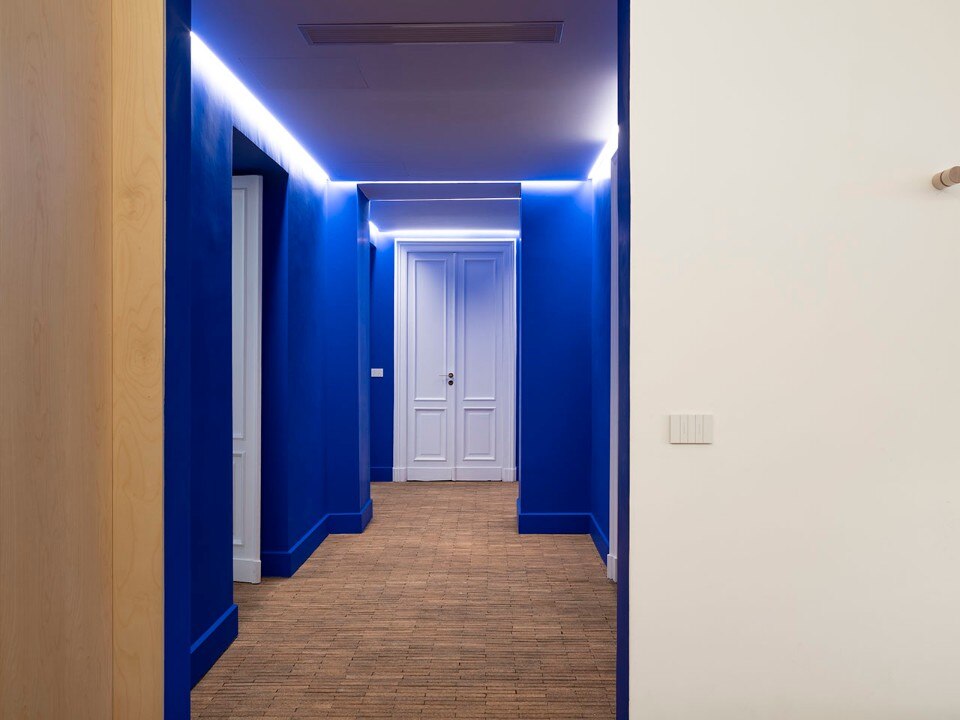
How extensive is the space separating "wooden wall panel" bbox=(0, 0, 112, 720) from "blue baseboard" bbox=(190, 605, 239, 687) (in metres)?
1.29

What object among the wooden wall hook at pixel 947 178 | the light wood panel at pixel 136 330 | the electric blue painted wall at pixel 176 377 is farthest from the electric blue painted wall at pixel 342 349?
the wooden wall hook at pixel 947 178

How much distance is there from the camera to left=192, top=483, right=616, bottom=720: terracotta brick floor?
3006 mm

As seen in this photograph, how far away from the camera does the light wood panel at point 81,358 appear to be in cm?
161

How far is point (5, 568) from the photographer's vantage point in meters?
1.57

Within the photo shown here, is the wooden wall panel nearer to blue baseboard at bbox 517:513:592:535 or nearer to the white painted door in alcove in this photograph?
the white painted door in alcove

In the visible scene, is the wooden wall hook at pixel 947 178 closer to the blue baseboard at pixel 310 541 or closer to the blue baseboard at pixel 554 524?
the blue baseboard at pixel 310 541

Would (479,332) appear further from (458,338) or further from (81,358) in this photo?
(81,358)

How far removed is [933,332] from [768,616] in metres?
0.89

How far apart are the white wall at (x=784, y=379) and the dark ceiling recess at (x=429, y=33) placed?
105 cm

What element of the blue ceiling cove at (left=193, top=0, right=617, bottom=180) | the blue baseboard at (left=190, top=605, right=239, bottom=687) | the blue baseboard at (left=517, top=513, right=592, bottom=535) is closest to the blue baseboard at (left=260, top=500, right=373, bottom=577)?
the blue baseboard at (left=190, top=605, right=239, bottom=687)

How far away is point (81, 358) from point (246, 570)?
3008 mm

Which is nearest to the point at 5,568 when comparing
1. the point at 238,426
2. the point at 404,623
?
the point at 404,623

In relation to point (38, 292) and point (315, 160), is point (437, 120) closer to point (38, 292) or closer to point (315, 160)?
point (315, 160)

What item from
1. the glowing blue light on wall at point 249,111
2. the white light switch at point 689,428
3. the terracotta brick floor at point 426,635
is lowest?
the terracotta brick floor at point 426,635
